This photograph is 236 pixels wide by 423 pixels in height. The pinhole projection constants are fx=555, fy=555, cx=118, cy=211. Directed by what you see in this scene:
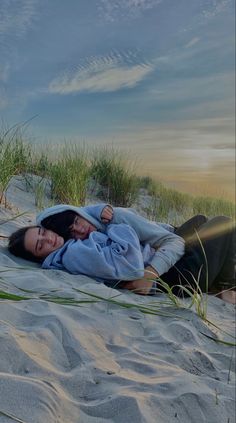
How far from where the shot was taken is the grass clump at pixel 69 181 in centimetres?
656

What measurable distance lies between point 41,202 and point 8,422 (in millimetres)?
4566

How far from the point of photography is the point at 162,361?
2.32 meters

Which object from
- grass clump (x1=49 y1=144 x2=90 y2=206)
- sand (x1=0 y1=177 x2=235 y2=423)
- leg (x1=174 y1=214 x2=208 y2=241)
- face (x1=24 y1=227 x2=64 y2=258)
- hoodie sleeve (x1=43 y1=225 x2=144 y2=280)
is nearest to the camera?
sand (x1=0 y1=177 x2=235 y2=423)

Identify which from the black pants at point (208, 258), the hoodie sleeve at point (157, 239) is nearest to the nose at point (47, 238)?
the hoodie sleeve at point (157, 239)

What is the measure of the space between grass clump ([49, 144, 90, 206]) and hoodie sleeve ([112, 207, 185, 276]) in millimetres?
2484

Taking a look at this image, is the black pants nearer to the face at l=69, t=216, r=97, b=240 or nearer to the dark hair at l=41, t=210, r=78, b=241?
the face at l=69, t=216, r=97, b=240

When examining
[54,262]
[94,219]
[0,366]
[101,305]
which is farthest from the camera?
[94,219]

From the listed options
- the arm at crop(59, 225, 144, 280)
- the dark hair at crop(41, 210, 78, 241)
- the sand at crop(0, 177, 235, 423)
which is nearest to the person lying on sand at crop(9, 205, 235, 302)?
the dark hair at crop(41, 210, 78, 241)

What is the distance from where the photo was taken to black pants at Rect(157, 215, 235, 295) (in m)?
3.88

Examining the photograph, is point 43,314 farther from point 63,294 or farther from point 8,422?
point 8,422

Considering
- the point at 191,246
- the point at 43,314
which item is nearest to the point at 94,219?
the point at 191,246

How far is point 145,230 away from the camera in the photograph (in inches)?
150

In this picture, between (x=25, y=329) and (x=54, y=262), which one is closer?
(x=25, y=329)

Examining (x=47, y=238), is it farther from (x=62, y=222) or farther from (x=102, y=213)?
(x=102, y=213)
